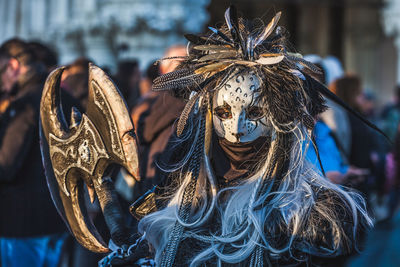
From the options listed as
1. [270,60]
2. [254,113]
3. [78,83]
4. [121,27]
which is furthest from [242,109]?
[121,27]

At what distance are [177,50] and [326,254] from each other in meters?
2.79

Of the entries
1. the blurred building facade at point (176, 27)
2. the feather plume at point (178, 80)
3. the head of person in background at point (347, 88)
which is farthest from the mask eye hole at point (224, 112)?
the blurred building facade at point (176, 27)

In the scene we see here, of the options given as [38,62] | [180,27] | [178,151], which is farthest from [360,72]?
[178,151]

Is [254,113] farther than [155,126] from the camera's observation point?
No

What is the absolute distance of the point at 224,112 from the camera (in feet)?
9.21

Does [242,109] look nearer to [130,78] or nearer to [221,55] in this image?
[221,55]

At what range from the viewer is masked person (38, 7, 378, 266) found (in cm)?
265

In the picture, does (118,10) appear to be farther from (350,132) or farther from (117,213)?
(117,213)

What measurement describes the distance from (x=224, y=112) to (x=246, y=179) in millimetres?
249

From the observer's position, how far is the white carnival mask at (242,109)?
2762 mm

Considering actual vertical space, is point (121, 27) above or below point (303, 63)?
below

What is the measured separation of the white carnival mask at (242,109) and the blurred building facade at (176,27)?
8260 mm

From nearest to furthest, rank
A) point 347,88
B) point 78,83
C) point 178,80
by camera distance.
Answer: point 178,80
point 78,83
point 347,88

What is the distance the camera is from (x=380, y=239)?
6.27 feet
